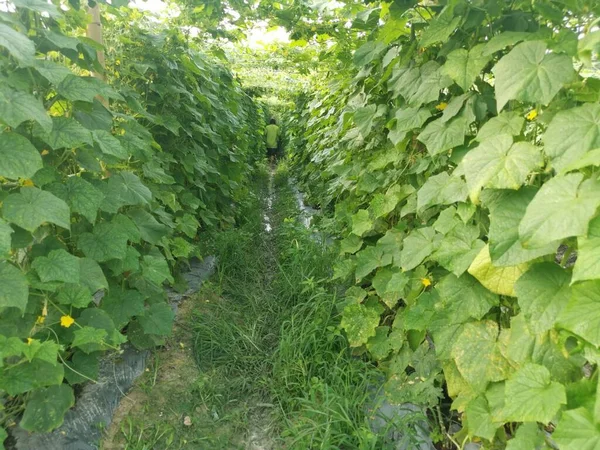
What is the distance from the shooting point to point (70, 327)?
1.88 metres

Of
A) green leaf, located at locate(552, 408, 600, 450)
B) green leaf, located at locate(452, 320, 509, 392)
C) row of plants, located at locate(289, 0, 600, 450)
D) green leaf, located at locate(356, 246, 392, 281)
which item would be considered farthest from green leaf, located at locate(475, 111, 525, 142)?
green leaf, located at locate(356, 246, 392, 281)

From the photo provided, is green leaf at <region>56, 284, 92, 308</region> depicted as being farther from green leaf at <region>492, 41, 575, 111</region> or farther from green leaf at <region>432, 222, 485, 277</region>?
green leaf at <region>492, 41, 575, 111</region>

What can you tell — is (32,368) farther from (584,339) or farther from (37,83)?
(584,339)

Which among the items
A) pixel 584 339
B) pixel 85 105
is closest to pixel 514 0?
pixel 584 339

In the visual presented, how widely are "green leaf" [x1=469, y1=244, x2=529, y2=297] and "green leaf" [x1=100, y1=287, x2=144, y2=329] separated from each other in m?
1.67

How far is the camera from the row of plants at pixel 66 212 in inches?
60.6

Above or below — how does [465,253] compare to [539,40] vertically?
below

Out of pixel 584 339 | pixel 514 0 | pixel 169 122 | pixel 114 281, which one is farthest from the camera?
pixel 169 122

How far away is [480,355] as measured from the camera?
4.87 ft

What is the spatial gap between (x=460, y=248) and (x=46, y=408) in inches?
68.2

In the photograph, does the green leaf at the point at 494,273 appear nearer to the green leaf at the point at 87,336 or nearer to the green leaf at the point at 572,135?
the green leaf at the point at 572,135

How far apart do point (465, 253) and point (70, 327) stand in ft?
5.44

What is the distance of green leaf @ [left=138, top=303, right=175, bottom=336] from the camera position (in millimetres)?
2385

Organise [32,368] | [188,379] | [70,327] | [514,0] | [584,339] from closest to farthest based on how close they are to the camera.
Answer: [584,339] → [514,0] → [32,368] → [70,327] → [188,379]
